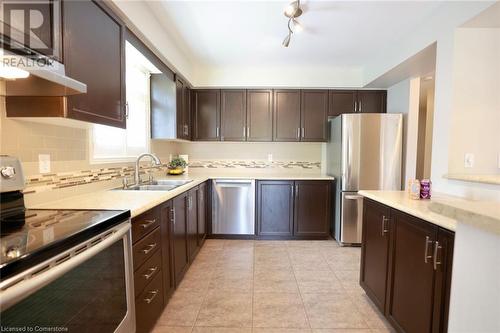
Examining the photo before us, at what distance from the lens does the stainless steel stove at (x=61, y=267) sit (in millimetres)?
698

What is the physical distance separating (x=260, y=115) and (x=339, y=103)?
1203 mm

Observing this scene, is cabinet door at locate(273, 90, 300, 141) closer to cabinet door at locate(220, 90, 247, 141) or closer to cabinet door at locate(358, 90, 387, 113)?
cabinet door at locate(220, 90, 247, 141)

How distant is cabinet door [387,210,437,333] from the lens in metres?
1.25

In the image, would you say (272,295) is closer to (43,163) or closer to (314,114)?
(43,163)

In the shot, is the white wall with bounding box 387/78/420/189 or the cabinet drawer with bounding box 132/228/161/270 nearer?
the cabinet drawer with bounding box 132/228/161/270

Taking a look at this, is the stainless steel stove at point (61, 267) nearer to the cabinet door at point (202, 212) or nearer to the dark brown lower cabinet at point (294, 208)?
the cabinet door at point (202, 212)

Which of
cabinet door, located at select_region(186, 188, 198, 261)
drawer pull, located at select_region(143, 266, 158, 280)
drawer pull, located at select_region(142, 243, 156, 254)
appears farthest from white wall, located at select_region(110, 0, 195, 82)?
drawer pull, located at select_region(143, 266, 158, 280)

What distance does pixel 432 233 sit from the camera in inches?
48.5

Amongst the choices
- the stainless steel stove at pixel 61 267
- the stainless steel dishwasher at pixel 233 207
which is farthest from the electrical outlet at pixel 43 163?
the stainless steel dishwasher at pixel 233 207

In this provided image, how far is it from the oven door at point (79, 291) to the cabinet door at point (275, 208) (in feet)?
7.23

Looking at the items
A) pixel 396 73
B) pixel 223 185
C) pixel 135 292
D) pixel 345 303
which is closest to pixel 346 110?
pixel 396 73

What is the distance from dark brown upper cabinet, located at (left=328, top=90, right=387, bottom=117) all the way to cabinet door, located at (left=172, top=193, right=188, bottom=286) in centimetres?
257

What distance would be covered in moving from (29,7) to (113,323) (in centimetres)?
144

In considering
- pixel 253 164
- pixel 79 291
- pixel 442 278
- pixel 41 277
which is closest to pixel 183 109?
pixel 253 164
